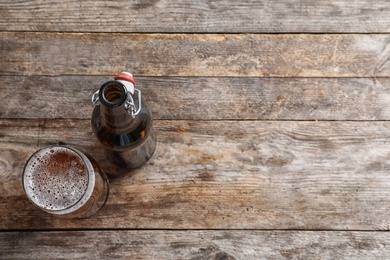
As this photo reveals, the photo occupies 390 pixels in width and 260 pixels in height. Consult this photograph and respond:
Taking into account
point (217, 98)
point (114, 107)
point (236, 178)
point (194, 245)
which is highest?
point (114, 107)

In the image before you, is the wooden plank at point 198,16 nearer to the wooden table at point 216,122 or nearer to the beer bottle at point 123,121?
the wooden table at point 216,122

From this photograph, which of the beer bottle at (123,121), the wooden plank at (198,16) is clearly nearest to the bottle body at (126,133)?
the beer bottle at (123,121)

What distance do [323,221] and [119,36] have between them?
2.18ft

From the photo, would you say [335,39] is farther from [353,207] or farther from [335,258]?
[335,258]

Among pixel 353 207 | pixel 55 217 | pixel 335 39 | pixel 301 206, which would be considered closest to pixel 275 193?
pixel 301 206

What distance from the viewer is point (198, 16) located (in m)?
1.08

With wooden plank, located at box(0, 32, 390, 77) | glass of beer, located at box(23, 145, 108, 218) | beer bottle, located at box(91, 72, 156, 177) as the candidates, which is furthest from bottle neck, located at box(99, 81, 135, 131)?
wooden plank, located at box(0, 32, 390, 77)

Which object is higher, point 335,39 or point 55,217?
point 335,39

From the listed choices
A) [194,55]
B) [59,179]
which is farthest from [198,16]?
[59,179]

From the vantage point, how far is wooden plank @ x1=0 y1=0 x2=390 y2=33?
3.52ft

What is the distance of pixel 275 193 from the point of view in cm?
102

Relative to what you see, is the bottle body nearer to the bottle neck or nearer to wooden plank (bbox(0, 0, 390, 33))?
the bottle neck

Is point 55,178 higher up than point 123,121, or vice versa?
point 123,121

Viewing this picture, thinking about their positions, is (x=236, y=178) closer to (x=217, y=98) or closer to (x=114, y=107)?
(x=217, y=98)
